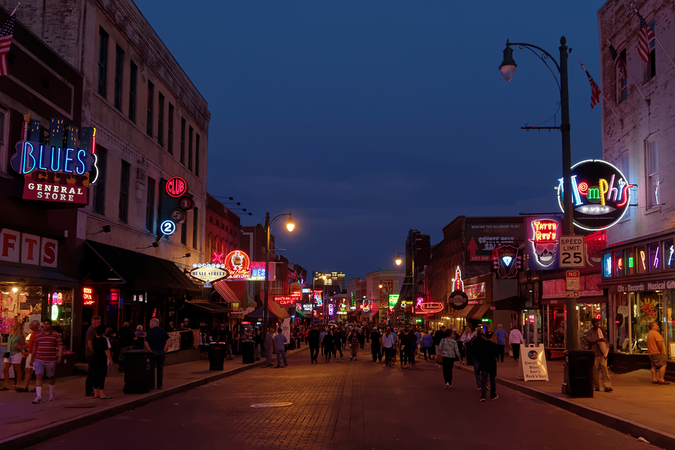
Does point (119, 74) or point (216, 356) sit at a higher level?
point (119, 74)

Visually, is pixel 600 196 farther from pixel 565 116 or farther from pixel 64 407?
pixel 64 407

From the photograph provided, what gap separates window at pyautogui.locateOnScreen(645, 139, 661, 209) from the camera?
20812mm

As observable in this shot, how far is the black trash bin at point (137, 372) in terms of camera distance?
636 inches

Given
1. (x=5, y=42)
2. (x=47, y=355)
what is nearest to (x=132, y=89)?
(x=5, y=42)

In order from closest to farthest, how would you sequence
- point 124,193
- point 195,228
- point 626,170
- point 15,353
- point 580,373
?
point 580,373 → point 15,353 → point 626,170 → point 124,193 → point 195,228

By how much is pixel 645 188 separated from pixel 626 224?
5.70 ft

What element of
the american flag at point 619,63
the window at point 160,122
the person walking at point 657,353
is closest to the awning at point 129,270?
the window at point 160,122

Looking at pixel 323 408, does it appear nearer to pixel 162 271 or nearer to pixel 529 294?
pixel 162 271

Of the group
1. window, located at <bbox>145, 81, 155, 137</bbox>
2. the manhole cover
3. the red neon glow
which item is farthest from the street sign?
window, located at <bbox>145, 81, 155, 137</bbox>

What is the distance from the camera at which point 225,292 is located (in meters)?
38.6

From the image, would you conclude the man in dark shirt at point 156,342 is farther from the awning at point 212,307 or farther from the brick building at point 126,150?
the awning at point 212,307

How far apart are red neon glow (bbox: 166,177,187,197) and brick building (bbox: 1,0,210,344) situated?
2.70 ft

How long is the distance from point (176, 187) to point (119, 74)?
5.62 meters

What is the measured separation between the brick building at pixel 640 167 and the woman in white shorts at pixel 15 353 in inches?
692
